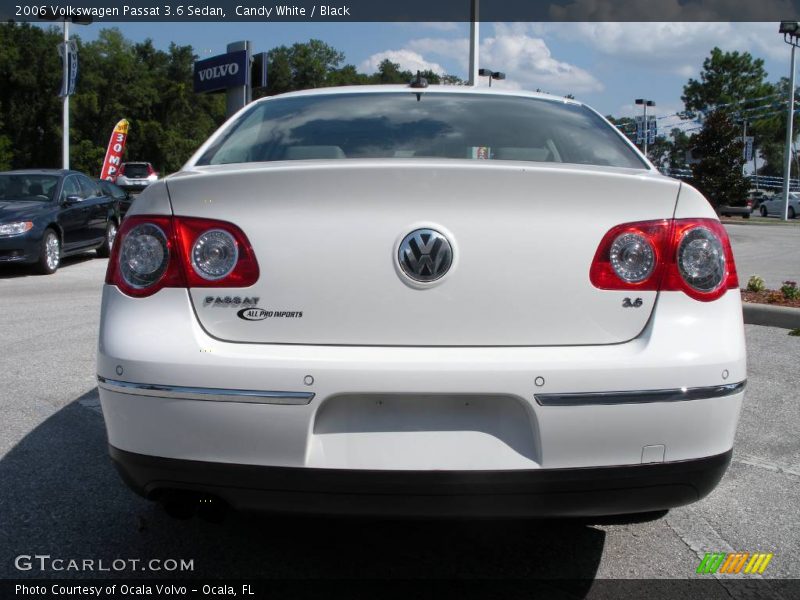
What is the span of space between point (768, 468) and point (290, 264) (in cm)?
275

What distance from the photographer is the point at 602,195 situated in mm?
2393

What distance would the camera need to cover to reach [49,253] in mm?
12172

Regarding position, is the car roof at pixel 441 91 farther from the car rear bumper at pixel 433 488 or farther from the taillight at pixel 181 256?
the car rear bumper at pixel 433 488

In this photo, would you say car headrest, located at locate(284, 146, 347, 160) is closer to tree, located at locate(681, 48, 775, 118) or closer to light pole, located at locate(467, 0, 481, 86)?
light pole, located at locate(467, 0, 481, 86)

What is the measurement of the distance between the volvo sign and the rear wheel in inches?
228

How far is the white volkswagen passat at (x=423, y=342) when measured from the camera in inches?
89.1

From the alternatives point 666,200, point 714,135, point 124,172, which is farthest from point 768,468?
point 124,172

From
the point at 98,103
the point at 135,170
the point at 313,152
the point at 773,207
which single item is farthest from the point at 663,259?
the point at 98,103

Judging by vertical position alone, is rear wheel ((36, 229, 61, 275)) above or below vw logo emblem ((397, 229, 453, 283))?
below

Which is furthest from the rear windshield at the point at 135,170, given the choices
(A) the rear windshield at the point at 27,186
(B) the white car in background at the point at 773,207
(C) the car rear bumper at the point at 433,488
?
(C) the car rear bumper at the point at 433,488

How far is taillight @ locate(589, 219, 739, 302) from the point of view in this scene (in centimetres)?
238

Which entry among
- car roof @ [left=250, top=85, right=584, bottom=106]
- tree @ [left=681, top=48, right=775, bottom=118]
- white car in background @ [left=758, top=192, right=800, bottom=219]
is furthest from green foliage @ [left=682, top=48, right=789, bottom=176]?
car roof @ [left=250, top=85, right=584, bottom=106]

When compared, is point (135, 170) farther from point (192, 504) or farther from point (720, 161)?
point (192, 504)

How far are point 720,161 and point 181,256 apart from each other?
3714 centimetres
